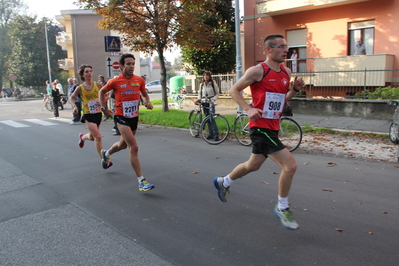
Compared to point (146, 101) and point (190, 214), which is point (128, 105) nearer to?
point (146, 101)

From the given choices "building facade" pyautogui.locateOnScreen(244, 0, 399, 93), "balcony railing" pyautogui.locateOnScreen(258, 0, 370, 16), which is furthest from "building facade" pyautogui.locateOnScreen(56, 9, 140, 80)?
"building facade" pyautogui.locateOnScreen(244, 0, 399, 93)

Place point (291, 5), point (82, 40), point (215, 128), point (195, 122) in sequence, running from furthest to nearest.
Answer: point (82, 40) → point (291, 5) → point (195, 122) → point (215, 128)

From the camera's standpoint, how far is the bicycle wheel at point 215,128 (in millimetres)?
9359

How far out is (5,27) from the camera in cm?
5669

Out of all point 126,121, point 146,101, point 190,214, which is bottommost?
point 190,214

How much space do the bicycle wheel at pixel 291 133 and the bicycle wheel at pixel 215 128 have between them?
1532mm

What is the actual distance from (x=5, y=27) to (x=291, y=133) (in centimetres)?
6084

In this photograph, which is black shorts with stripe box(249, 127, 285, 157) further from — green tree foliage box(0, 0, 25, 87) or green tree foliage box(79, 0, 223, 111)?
green tree foliage box(0, 0, 25, 87)

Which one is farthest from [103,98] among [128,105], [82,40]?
[82,40]

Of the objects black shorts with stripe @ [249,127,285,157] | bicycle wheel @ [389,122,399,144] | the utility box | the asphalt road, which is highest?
the utility box

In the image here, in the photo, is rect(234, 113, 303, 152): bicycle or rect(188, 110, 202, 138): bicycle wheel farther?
rect(188, 110, 202, 138): bicycle wheel

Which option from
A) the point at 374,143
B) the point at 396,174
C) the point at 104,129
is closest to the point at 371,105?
the point at 374,143

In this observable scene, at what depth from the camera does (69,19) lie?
51.9 m

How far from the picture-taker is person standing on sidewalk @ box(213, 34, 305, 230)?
3865 millimetres
